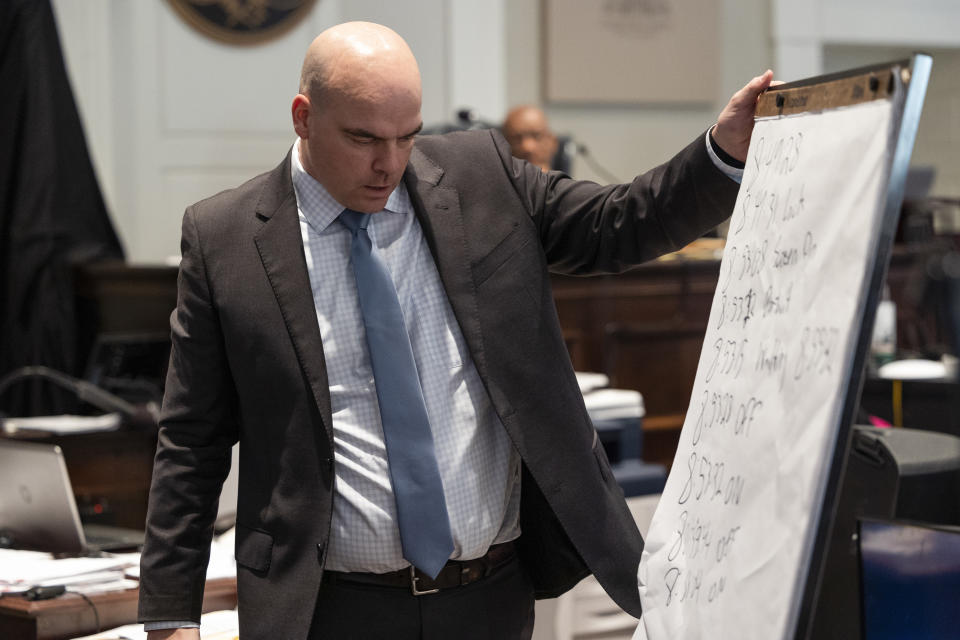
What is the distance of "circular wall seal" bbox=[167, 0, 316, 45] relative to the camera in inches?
215

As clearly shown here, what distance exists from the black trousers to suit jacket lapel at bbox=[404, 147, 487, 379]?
31 cm

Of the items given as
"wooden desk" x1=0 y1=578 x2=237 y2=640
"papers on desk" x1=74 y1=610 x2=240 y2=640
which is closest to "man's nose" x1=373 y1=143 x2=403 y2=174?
"papers on desk" x1=74 y1=610 x2=240 y2=640

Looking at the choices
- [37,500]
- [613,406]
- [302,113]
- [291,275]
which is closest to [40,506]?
[37,500]

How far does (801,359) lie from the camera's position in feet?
3.56

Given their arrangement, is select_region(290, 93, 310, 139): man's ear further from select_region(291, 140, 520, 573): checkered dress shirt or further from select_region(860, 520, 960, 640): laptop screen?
select_region(860, 520, 960, 640): laptop screen

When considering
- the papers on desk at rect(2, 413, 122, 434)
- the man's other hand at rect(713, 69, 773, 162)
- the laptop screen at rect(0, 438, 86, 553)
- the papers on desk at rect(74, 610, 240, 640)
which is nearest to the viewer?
the man's other hand at rect(713, 69, 773, 162)

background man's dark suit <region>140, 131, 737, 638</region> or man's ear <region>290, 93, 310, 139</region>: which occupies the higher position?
man's ear <region>290, 93, 310, 139</region>

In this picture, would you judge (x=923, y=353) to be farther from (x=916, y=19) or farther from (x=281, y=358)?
(x=916, y=19)

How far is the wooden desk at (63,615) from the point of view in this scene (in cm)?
203

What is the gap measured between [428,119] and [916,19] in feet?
12.6

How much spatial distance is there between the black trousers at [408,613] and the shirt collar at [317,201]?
1.67ft

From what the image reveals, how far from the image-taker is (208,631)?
1.96 m

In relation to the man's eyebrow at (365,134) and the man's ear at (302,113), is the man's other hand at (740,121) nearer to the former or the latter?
the man's eyebrow at (365,134)

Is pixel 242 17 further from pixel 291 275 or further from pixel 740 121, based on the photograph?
pixel 740 121
